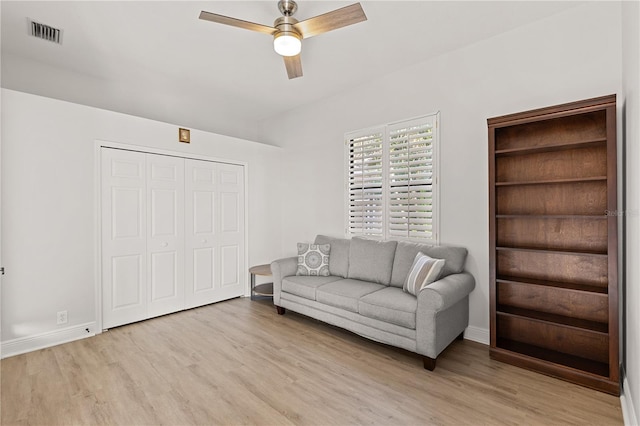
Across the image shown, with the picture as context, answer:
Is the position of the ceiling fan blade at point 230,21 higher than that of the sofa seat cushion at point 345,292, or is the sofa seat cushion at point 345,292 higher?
the ceiling fan blade at point 230,21

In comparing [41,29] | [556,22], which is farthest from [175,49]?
[556,22]

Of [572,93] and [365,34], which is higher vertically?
[365,34]

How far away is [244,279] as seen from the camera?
4621 mm

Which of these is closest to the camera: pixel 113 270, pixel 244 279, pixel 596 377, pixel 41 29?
pixel 596 377

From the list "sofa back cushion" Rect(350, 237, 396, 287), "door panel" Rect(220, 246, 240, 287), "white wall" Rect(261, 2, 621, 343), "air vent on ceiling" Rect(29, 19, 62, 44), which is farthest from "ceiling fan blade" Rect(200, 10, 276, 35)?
"door panel" Rect(220, 246, 240, 287)

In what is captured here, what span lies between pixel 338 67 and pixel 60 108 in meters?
2.90

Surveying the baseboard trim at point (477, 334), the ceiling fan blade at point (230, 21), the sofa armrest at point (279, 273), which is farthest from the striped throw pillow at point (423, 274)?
the ceiling fan blade at point (230, 21)

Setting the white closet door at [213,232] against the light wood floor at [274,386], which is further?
the white closet door at [213,232]

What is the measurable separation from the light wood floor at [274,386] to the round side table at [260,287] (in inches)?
45.7

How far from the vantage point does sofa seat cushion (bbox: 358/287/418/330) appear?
2.53 m

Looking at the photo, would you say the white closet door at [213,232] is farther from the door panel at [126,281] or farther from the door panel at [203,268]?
Answer: the door panel at [126,281]

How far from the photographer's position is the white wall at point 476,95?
2.44 meters

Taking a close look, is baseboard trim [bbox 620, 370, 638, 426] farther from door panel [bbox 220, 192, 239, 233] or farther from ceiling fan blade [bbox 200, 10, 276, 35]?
door panel [bbox 220, 192, 239, 233]

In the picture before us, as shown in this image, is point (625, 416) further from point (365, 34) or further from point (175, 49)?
point (175, 49)
